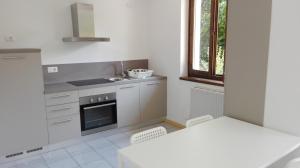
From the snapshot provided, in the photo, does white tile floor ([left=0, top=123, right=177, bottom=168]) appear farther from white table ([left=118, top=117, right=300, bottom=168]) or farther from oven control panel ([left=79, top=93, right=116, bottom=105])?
white table ([left=118, top=117, right=300, bottom=168])

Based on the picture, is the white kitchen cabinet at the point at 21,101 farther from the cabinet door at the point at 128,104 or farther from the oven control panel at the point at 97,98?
the cabinet door at the point at 128,104

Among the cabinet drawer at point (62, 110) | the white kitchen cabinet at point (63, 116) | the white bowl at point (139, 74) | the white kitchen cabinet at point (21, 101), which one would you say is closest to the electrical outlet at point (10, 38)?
the white kitchen cabinet at point (21, 101)

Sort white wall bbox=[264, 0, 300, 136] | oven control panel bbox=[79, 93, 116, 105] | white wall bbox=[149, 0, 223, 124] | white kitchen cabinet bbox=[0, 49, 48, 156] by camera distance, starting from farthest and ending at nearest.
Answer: white wall bbox=[149, 0, 223, 124] → oven control panel bbox=[79, 93, 116, 105] → white kitchen cabinet bbox=[0, 49, 48, 156] → white wall bbox=[264, 0, 300, 136]

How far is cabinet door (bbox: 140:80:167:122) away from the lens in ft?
13.6

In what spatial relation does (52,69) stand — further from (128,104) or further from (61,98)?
(128,104)

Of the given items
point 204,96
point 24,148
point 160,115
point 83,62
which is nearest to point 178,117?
point 160,115

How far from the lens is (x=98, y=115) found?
3.68m

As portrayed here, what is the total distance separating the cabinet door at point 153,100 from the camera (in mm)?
4133

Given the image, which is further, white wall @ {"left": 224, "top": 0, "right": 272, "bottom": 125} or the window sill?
the window sill

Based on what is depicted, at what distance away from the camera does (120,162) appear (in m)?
1.50

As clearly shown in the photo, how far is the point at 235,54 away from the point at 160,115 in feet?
8.76

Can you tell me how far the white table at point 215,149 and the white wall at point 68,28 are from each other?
8.84 ft

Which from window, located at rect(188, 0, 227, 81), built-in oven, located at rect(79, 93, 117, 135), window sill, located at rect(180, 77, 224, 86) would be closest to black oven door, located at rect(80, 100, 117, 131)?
built-in oven, located at rect(79, 93, 117, 135)

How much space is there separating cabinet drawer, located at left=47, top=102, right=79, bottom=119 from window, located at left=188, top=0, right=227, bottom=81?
77.5 inches
